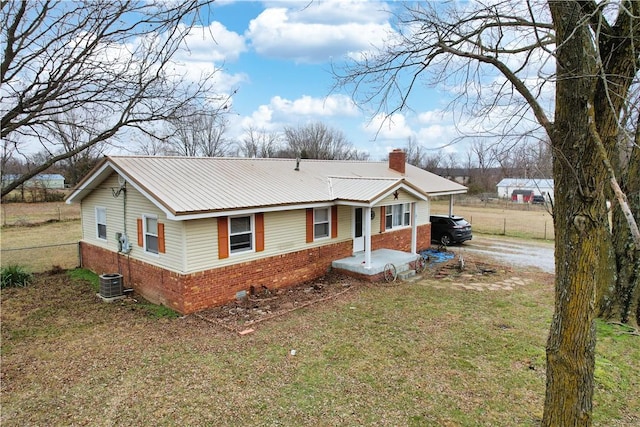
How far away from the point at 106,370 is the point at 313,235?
287 inches

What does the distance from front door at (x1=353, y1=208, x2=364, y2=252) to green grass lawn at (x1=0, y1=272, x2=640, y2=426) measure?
4.23 meters

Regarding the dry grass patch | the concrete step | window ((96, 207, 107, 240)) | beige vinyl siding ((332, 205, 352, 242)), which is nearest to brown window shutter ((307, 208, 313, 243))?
beige vinyl siding ((332, 205, 352, 242))

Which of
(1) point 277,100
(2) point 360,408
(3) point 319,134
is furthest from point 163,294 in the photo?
(3) point 319,134

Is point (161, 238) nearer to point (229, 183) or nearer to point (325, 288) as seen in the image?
point (229, 183)

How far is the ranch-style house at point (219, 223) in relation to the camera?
953 cm

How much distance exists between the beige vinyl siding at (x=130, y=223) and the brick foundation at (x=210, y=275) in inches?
9.4

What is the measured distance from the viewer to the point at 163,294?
993 cm

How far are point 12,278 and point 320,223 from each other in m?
9.95

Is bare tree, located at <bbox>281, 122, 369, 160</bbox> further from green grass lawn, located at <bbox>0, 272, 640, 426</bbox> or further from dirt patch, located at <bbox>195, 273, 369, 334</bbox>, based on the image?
green grass lawn, located at <bbox>0, 272, 640, 426</bbox>

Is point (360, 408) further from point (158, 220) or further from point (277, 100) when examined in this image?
point (277, 100)

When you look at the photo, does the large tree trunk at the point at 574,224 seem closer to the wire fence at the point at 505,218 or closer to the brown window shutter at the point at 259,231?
the brown window shutter at the point at 259,231

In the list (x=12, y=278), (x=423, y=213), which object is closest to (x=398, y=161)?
(x=423, y=213)

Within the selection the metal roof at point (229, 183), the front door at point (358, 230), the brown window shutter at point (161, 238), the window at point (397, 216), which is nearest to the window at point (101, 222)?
the metal roof at point (229, 183)

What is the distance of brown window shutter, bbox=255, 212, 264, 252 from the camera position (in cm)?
1085
